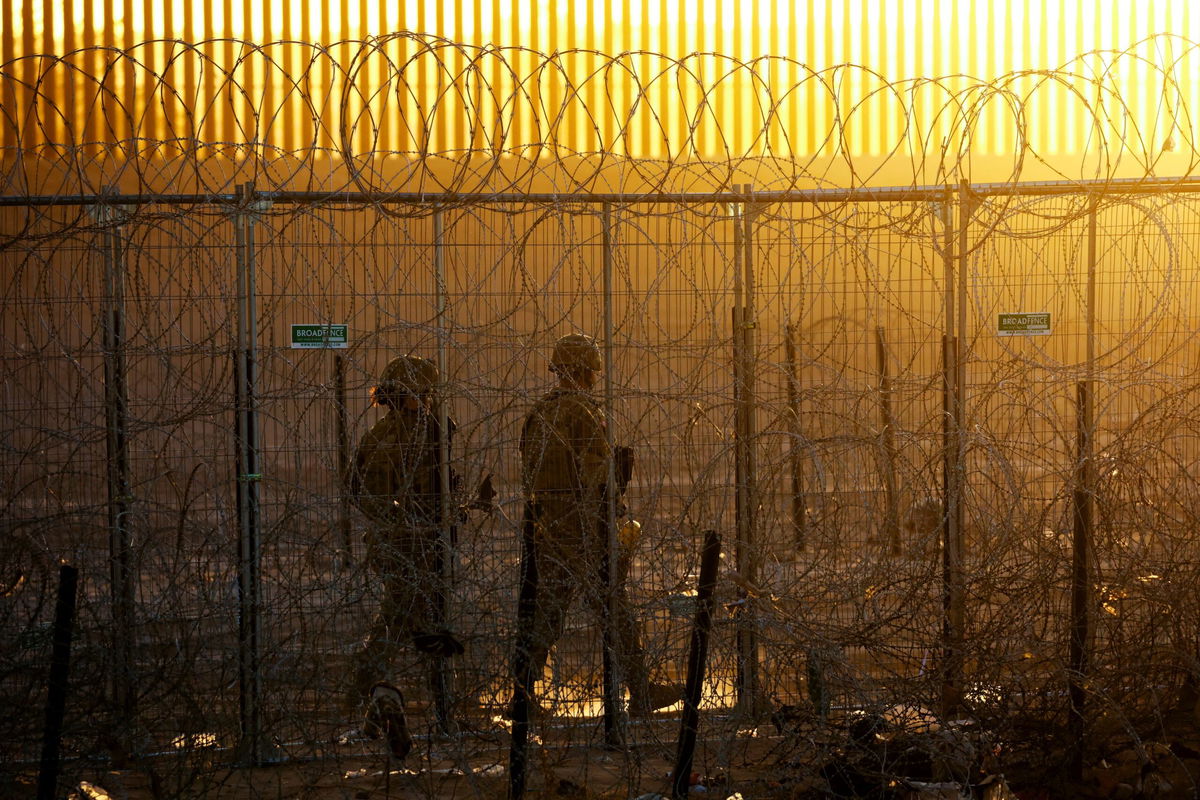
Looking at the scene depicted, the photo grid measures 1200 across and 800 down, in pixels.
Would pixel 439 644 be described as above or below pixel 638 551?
below

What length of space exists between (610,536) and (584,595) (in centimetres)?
27

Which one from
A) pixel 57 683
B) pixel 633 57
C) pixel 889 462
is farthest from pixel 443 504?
pixel 633 57

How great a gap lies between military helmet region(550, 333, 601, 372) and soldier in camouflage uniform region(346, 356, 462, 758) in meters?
0.58

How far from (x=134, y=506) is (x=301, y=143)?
768 cm

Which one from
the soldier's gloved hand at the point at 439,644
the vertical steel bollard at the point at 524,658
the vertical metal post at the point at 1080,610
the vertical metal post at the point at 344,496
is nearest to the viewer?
the vertical steel bollard at the point at 524,658

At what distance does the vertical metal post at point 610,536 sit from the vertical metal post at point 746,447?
54cm

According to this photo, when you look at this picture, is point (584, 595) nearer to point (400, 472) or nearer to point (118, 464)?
point (400, 472)

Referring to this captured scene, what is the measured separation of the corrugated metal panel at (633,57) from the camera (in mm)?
11797

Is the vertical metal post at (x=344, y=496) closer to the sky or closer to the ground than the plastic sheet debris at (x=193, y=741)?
closer to the sky

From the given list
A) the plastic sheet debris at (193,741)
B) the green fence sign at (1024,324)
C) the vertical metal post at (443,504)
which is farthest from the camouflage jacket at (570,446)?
the green fence sign at (1024,324)

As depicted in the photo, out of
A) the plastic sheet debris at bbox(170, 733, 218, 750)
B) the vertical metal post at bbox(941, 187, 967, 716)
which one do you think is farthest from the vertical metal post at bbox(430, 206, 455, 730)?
the vertical metal post at bbox(941, 187, 967, 716)

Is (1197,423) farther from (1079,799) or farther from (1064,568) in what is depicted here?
(1079,799)

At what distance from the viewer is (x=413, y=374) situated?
5.33 m

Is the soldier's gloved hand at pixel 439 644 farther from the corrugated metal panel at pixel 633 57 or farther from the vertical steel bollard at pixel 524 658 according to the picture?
the corrugated metal panel at pixel 633 57
